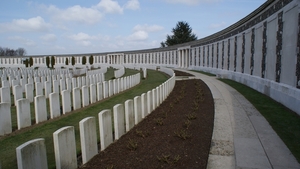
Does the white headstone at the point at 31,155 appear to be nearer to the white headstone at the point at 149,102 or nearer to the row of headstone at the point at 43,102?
the row of headstone at the point at 43,102

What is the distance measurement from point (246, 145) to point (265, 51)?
9.51 meters

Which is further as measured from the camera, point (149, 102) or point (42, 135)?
point (149, 102)

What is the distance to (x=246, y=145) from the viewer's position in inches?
199

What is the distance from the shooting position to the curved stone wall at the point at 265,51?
897 cm

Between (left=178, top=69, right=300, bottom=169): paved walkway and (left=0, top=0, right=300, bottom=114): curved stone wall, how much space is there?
246 centimetres

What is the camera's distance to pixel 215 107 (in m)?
8.70

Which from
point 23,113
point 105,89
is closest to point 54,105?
point 23,113

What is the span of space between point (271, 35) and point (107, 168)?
1118cm

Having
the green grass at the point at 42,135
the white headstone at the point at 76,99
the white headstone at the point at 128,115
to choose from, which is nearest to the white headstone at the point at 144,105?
the white headstone at the point at 128,115

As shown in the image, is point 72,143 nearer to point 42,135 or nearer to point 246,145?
point 42,135

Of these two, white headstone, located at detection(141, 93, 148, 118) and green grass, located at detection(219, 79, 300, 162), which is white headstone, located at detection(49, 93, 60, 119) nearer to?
white headstone, located at detection(141, 93, 148, 118)

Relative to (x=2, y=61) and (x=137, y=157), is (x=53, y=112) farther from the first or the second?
(x=2, y=61)

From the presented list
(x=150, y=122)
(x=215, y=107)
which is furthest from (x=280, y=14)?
(x=150, y=122)

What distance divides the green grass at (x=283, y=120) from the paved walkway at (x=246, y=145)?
0.15 metres
